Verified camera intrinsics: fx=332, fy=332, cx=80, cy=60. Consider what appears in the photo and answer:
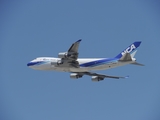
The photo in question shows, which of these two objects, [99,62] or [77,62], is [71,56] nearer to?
[77,62]

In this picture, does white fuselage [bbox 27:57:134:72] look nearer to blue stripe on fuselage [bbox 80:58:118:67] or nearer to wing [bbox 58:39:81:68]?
blue stripe on fuselage [bbox 80:58:118:67]

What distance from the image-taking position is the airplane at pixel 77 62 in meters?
57.1

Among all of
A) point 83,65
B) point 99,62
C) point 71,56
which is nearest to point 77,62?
point 83,65

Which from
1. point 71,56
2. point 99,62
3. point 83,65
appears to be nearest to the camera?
point 71,56

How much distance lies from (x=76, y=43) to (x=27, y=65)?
16871 mm

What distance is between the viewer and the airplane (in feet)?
187

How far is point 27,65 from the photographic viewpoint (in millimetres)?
68312

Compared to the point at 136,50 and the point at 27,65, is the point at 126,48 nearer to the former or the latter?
the point at 136,50

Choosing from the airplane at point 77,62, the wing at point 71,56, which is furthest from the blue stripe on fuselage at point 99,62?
the wing at point 71,56

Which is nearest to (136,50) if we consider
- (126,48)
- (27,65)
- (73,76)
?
(126,48)

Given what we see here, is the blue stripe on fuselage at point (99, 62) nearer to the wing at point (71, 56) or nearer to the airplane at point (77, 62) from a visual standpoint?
the airplane at point (77, 62)

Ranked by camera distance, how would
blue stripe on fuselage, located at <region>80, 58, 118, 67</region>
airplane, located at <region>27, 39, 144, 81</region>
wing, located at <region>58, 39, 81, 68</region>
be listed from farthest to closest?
blue stripe on fuselage, located at <region>80, 58, 118, 67</region>
airplane, located at <region>27, 39, 144, 81</region>
wing, located at <region>58, 39, 81, 68</region>

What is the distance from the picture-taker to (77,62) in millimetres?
61438

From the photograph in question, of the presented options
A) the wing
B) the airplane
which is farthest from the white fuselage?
the wing
